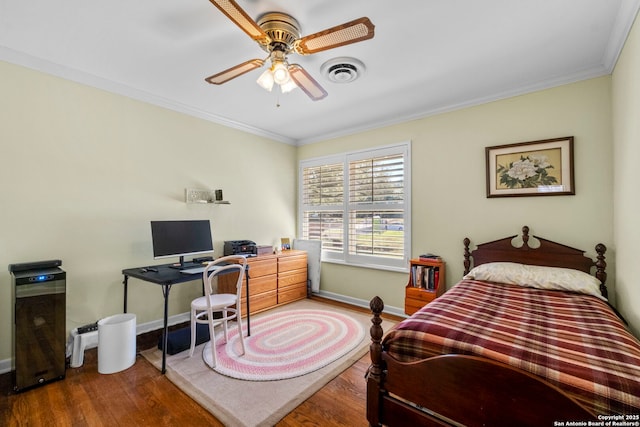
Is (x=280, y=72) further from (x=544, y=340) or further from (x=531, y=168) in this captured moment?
(x=531, y=168)

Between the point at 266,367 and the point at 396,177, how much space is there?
2706 millimetres

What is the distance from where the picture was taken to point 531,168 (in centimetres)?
286

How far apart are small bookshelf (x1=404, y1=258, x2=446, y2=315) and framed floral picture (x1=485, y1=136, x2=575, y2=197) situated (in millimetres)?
988

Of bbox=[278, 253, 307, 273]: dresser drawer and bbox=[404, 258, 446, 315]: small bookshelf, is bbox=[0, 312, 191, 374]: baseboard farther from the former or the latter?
bbox=[404, 258, 446, 315]: small bookshelf

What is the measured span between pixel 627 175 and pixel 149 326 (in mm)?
4471

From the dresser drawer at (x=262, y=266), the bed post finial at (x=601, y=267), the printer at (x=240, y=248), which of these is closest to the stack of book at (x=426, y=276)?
the bed post finial at (x=601, y=267)

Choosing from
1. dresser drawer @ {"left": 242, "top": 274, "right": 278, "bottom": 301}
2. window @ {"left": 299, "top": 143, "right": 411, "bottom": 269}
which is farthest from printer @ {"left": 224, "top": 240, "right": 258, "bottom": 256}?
window @ {"left": 299, "top": 143, "right": 411, "bottom": 269}

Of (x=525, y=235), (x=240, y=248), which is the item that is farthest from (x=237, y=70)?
(x=525, y=235)

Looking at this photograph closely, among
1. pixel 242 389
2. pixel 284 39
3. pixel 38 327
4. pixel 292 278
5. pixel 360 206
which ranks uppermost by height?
pixel 284 39

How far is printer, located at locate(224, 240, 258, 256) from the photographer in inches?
147

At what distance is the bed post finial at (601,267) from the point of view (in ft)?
8.02

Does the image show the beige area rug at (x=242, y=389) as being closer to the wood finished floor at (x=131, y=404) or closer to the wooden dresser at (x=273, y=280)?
the wood finished floor at (x=131, y=404)

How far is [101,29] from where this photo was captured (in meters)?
2.05

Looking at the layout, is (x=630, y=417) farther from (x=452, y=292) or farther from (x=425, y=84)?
(x=425, y=84)
